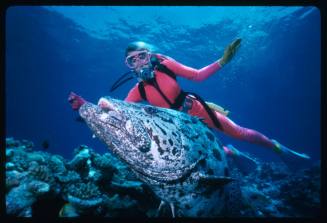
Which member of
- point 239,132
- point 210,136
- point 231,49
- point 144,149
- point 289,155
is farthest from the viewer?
point 289,155

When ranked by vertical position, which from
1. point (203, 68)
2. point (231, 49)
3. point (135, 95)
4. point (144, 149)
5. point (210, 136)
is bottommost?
point (144, 149)

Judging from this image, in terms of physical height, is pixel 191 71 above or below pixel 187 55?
below

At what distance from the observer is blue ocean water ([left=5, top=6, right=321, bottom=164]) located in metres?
23.3

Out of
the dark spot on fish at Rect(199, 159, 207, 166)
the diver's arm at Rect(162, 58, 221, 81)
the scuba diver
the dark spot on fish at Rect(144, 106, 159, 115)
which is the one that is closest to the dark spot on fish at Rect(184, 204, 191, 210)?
the dark spot on fish at Rect(199, 159, 207, 166)

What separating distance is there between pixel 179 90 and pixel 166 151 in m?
2.42

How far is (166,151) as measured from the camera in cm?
306

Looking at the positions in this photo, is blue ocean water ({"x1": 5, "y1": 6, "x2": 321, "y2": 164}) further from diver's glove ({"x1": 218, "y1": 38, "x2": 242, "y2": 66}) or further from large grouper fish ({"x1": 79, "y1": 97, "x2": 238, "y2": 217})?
large grouper fish ({"x1": 79, "y1": 97, "x2": 238, "y2": 217})

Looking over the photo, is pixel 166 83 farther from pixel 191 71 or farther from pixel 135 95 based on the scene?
pixel 135 95

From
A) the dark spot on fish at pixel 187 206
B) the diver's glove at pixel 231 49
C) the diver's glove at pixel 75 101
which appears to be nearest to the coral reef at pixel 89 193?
the dark spot on fish at pixel 187 206

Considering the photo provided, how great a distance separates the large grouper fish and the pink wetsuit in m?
1.55

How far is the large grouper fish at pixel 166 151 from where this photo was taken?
115 inches

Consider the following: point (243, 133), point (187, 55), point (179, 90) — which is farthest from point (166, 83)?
point (187, 55)

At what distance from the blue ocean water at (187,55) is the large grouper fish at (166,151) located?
803 inches

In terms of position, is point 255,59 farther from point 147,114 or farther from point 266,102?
point 147,114
